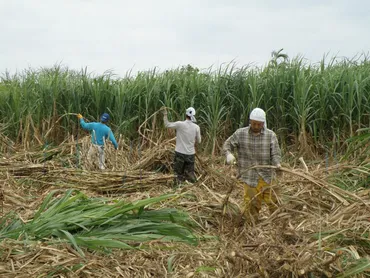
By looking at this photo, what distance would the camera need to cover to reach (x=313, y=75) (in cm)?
879

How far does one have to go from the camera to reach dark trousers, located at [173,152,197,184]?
23.2 feet

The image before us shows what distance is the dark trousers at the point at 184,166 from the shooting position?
706cm

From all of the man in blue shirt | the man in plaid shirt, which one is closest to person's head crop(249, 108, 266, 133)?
the man in plaid shirt

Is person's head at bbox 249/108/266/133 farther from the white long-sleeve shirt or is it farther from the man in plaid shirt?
the white long-sleeve shirt

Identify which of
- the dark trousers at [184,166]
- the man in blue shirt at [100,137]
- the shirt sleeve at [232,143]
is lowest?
the dark trousers at [184,166]

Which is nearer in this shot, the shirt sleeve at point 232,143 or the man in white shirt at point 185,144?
the shirt sleeve at point 232,143

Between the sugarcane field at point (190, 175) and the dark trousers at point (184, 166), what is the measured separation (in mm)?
16

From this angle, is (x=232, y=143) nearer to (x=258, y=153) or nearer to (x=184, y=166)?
(x=258, y=153)

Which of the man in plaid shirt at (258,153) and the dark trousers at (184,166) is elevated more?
the man in plaid shirt at (258,153)

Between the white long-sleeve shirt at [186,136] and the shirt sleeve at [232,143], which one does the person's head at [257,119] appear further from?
the white long-sleeve shirt at [186,136]

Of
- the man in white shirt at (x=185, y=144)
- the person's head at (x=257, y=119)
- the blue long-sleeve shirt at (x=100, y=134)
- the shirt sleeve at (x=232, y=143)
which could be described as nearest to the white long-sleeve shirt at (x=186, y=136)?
the man in white shirt at (x=185, y=144)

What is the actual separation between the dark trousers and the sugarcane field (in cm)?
2

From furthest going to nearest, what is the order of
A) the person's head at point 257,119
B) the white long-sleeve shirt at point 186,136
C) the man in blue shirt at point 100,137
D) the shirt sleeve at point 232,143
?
1. the man in blue shirt at point 100,137
2. the white long-sleeve shirt at point 186,136
3. the shirt sleeve at point 232,143
4. the person's head at point 257,119

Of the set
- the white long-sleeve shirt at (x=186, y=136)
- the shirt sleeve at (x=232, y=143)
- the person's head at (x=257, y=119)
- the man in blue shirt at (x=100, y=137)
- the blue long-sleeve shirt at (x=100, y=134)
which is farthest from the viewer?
the blue long-sleeve shirt at (x=100, y=134)
